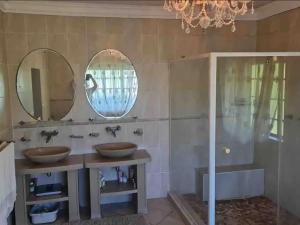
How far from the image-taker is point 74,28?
349cm

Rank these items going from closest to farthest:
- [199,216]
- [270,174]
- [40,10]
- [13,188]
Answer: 1. [13,188]
2. [199,216]
3. [40,10]
4. [270,174]

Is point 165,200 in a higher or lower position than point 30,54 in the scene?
lower

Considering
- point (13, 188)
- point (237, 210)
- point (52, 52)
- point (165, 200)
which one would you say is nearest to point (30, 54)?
point (52, 52)

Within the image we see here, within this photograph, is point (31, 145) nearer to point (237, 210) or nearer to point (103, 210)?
point (103, 210)

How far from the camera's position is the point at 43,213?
10.9ft

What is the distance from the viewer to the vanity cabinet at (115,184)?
3.35 m

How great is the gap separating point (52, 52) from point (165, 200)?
2.28 meters

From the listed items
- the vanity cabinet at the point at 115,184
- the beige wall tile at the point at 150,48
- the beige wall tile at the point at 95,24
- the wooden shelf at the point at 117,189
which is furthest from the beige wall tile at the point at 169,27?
the wooden shelf at the point at 117,189

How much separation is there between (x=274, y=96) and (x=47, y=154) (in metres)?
2.65

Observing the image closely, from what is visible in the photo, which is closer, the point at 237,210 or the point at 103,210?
the point at 237,210

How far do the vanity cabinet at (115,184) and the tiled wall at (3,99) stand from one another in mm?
877

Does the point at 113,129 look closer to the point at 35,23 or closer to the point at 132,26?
the point at 132,26

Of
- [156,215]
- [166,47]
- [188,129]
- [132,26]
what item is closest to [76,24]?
[132,26]

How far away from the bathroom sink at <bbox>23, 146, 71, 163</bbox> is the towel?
55 centimetres
